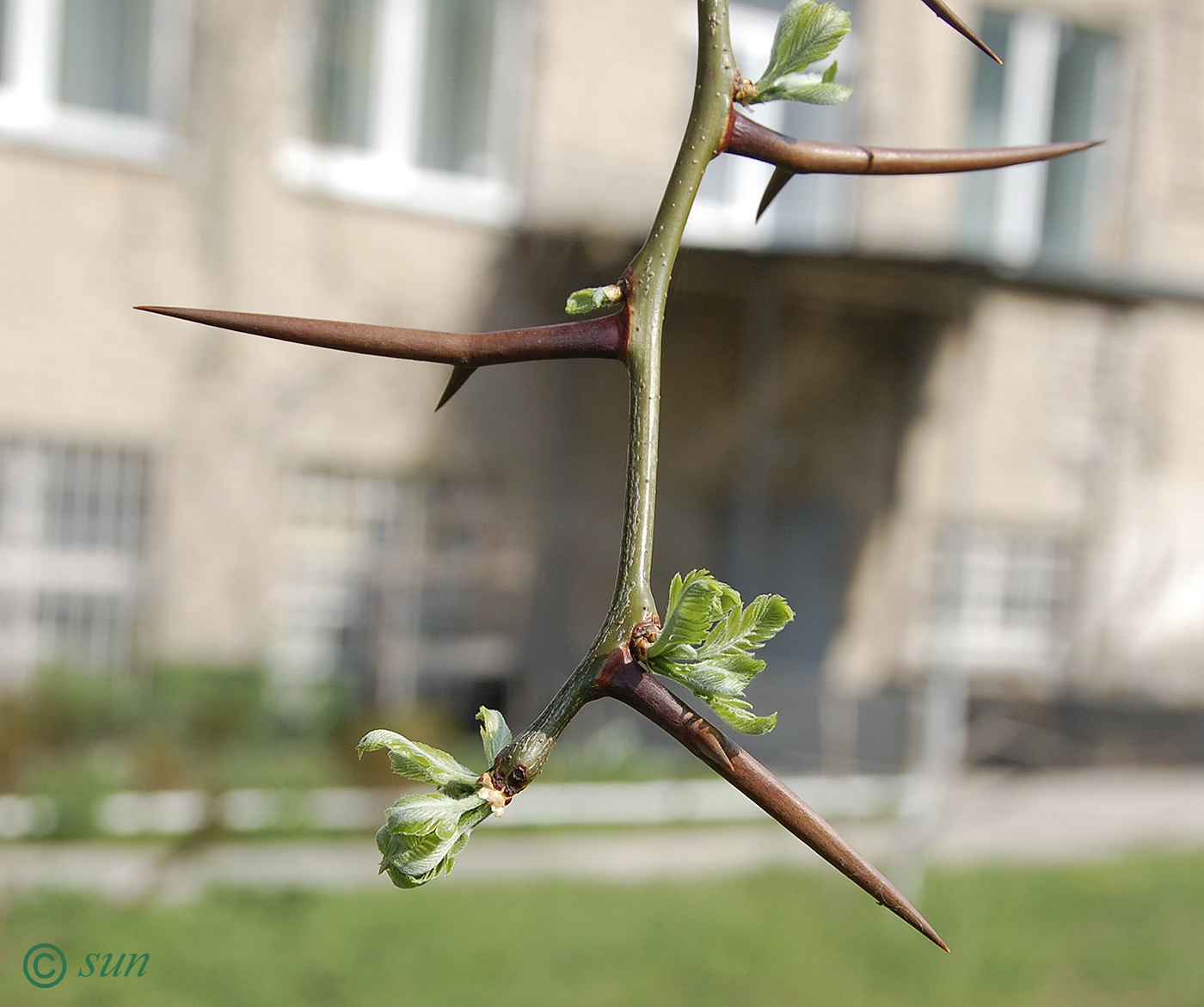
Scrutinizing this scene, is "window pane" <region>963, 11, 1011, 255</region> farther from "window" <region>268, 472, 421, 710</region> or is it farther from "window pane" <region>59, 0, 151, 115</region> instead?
"window pane" <region>59, 0, 151, 115</region>

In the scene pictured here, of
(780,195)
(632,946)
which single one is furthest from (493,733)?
(780,195)

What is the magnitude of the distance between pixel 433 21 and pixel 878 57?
9.69ft

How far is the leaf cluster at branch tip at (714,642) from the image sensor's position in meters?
0.29

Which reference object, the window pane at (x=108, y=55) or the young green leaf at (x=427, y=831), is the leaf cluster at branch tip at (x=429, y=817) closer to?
the young green leaf at (x=427, y=831)

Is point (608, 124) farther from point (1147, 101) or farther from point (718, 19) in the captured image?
point (718, 19)

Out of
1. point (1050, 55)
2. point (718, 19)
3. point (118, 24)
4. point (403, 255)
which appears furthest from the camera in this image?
point (1050, 55)

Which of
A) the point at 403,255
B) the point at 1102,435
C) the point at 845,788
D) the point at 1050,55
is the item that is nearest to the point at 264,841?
the point at 845,788

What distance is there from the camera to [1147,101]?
9.98 metres

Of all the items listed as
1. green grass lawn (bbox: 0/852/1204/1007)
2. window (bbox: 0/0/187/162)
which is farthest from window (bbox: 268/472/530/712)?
green grass lawn (bbox: 0/852/1204/1007)

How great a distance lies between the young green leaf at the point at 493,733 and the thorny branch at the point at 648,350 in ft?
0.04

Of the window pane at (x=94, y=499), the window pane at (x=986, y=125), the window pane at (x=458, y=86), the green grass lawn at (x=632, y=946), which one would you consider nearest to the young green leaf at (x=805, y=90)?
the green grass lawn at (x=632, y=946)

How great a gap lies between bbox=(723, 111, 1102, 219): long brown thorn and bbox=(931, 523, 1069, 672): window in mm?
9636

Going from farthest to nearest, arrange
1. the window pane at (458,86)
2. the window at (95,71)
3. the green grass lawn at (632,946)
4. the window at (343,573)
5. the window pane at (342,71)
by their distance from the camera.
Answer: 1. the window pane at (458,86)
2. the window at (343,573)
3. the window pane at (342,71)
4. the window at (95,71)
5. the green grass lawn at (632,946)

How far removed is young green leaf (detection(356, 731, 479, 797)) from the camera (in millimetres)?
294
